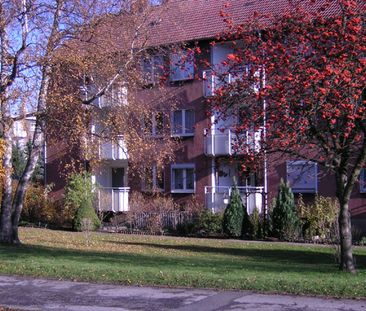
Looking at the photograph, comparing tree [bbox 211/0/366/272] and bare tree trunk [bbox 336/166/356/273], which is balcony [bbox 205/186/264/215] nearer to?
bare tree trunk [bbox 336/166/356/273]

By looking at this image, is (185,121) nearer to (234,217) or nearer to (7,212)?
(234,217)

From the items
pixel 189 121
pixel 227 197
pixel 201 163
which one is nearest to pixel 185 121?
pixel 189 121

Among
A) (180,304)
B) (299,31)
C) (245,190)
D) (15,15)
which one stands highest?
(15,15)

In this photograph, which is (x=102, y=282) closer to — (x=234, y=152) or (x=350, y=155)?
(x=234, y=152)

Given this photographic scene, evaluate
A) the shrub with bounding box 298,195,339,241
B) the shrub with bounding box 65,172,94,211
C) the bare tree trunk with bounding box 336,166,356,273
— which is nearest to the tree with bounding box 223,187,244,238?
the shrub with bounding box 298,195,339,241

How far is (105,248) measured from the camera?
20875 millimetres

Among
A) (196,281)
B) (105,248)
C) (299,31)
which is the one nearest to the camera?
(196,281)

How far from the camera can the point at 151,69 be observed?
1984 cm

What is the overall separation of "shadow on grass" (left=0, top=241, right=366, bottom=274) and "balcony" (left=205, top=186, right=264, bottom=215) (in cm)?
609

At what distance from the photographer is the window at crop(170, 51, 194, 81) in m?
13.2

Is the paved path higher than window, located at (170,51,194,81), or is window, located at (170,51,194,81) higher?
window, located at (170,51,194,81)

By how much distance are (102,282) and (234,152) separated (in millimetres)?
3552

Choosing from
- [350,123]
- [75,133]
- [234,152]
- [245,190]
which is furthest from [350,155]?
[245,190]

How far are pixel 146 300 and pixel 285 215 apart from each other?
15.7 meters
